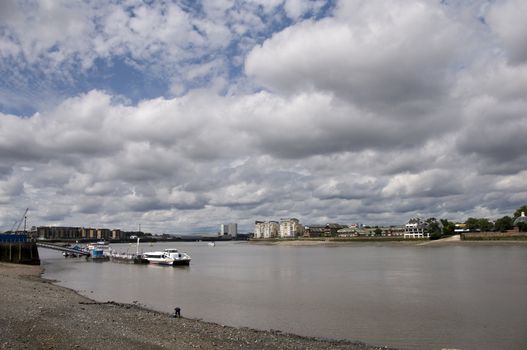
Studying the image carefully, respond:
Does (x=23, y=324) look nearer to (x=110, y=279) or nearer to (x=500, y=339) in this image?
(x=500, y=339)

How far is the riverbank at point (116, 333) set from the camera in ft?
68.5

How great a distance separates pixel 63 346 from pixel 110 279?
48677mm

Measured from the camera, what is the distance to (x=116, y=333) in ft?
76.8

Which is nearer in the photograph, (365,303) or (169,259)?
(365,303)

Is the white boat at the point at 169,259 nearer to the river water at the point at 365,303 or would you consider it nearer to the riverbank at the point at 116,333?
the river water at the point at 365,303

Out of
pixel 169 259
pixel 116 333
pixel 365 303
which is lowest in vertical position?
pixel 365 303

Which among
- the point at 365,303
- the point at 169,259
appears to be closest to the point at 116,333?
the point at 365,303

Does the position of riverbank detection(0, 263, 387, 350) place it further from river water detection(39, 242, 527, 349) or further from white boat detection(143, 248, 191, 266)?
white boat detection(143, 248, 191, 266)

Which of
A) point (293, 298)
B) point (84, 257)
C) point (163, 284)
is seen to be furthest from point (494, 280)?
point (84, 257)

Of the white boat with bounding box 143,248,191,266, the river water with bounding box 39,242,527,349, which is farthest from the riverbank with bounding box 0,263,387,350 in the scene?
the white boat with bounding box 143,248,191,266

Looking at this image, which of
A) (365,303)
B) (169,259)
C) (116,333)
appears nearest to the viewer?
(116,333)

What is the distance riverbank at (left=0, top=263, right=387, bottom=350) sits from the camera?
2088 centimetres

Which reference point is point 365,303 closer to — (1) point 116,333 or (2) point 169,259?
(1) point 116,333

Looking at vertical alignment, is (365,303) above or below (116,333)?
below
